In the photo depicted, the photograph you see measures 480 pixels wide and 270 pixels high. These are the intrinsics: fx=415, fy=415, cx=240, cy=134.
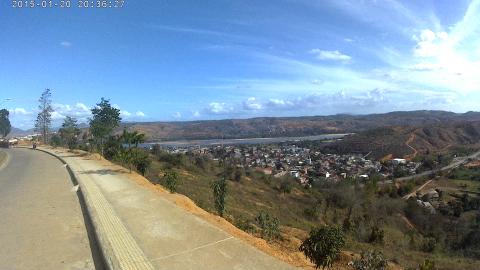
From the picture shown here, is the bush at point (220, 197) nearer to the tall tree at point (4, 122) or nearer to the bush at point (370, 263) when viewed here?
the bush at point (370, 263)

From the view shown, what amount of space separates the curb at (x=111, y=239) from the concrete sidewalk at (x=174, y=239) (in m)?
0.05

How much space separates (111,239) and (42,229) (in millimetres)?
2381

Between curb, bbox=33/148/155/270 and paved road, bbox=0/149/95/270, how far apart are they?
0.88ft

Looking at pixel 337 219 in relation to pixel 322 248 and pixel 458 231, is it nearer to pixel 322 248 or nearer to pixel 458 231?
pixel 458 231

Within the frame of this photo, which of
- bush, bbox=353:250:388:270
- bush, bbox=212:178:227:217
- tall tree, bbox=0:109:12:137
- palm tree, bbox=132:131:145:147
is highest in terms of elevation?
tall tree, bbox=0:109:12:137

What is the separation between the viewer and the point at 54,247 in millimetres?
7801

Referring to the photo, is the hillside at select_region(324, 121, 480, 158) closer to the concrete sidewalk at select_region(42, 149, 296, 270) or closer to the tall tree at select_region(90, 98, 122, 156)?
the tall tree at select_region(90, 98, 122, 156)

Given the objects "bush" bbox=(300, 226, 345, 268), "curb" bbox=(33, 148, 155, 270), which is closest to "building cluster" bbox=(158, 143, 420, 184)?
"curb" bbox=(33, 148, 155, 270)

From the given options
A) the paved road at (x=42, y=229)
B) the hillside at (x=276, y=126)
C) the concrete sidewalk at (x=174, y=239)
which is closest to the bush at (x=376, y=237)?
the concrete sidewalk at (x=174, y=239)

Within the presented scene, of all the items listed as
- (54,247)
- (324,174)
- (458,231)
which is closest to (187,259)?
(54,247)

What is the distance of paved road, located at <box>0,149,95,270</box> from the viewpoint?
708cm

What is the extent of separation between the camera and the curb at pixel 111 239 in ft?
21.1

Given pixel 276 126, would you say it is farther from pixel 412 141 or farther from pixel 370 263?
pixel 370 263

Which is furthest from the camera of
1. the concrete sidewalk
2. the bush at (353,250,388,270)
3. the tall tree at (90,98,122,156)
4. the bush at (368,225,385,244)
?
the tall tree at (90,98,122,156)
